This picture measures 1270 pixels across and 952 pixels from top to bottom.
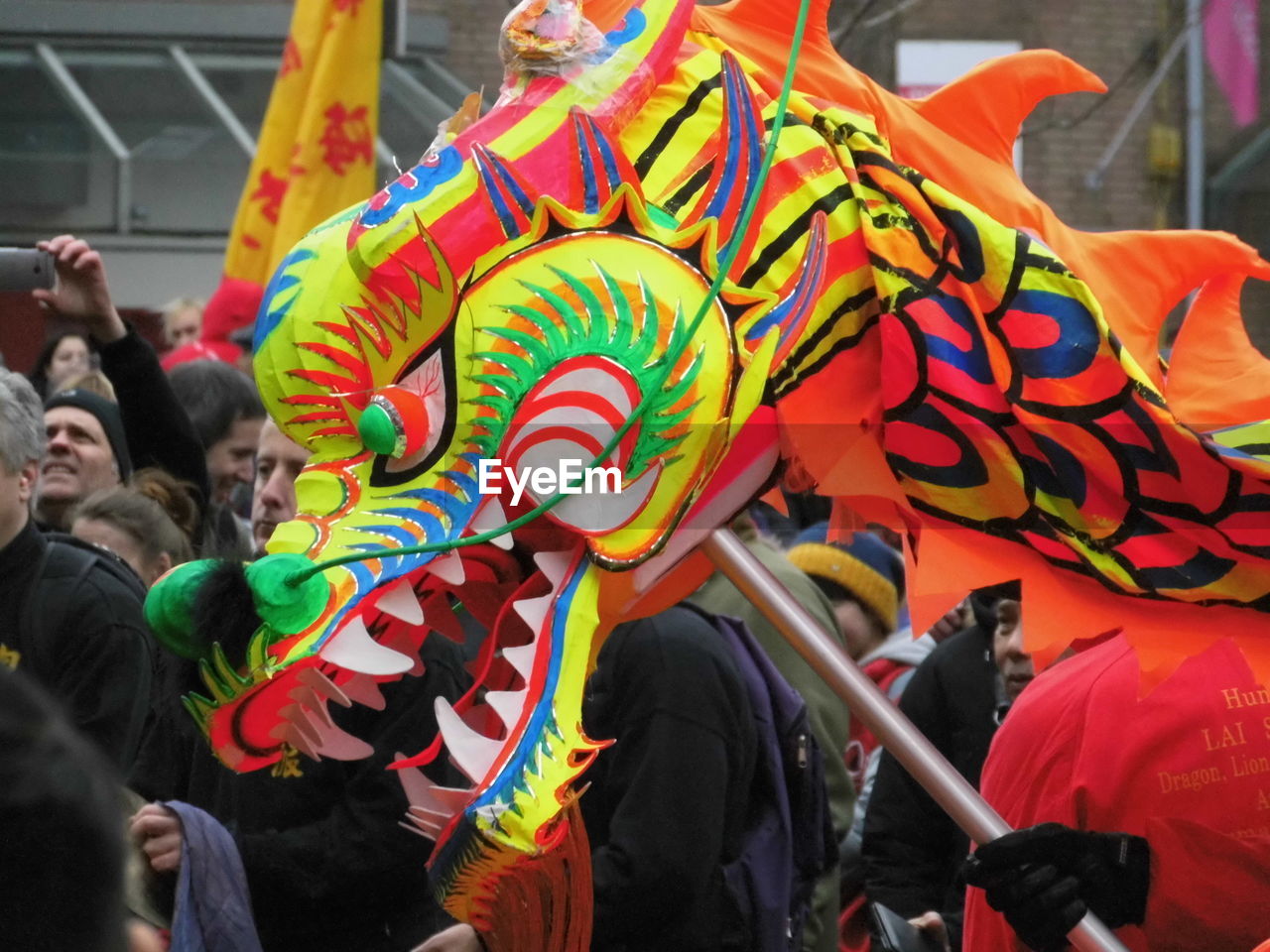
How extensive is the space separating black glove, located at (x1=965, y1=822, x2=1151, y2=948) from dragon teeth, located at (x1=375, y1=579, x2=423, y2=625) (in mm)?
689

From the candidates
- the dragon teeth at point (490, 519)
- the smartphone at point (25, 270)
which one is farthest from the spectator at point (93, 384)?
the dragon teeth at point (490, 519)

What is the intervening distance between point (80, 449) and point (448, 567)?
2379 millimetres

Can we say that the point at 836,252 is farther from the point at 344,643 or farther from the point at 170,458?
the point at 170,458

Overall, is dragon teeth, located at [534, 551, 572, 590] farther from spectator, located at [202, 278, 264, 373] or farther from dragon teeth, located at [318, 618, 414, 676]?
spectator, located at [202, 278, 264, 373]

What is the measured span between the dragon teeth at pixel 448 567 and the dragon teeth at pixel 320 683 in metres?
0.15

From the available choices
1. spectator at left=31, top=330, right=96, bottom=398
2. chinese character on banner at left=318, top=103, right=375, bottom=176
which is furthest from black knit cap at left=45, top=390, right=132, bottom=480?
chinese character on banner at left=318, top=103, right=375, bottom=176

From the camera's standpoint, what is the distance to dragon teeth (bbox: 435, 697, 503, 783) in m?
2.00

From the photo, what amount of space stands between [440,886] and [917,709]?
2.00m

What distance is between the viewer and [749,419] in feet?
6.93

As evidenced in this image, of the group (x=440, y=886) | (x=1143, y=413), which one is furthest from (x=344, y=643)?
(x=1143, y=413)

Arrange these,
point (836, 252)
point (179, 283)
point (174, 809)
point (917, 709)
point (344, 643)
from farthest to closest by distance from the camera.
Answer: point (179, 283) → point (917, 709) → point (174, 809) → point (836, 252) → point (344, 643)

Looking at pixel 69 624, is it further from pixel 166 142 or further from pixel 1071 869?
pixel 166 142

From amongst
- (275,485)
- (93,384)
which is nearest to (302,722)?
(275,485)

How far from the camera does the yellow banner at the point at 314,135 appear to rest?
6188mm
